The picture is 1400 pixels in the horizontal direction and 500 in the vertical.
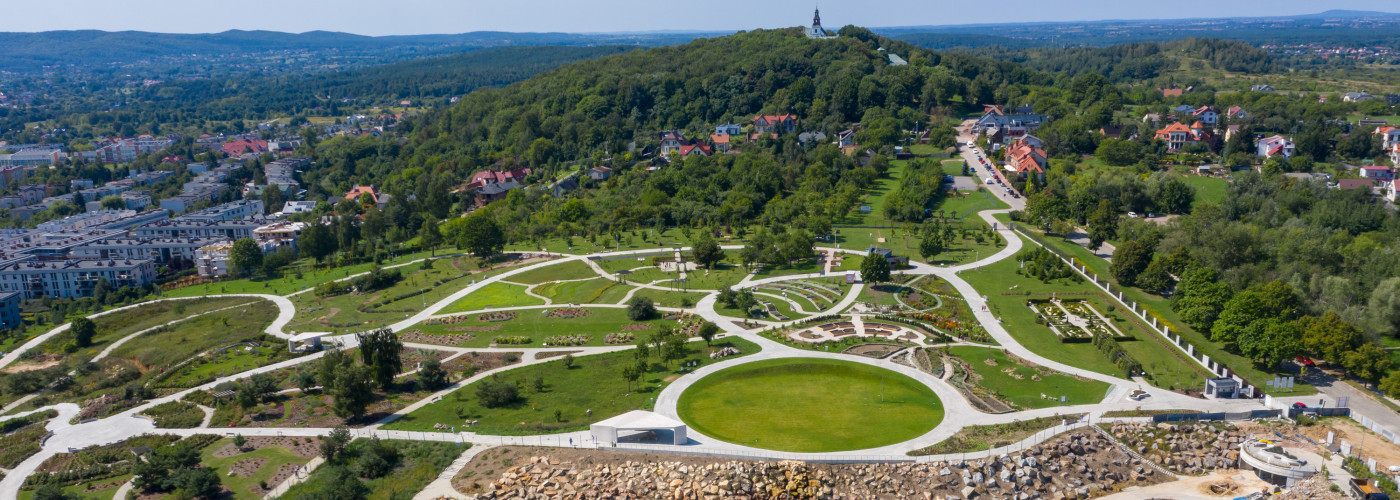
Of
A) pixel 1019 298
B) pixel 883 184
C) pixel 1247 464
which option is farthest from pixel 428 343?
pixel 883 184

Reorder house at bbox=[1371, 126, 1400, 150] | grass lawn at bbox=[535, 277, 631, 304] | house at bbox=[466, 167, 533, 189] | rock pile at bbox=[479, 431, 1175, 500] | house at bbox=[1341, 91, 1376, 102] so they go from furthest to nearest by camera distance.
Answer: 1. house at bbox=[1341, 91, 1376, 102]
2. house at bbox=[466, 167, 533, 189]
3. house at bbox=[1371, 126, 1400, 150]
4. grass lawn at bbox=[535, 277, 631, 304]
5. rock pile at bbox=[479, 431, 1175, 500]

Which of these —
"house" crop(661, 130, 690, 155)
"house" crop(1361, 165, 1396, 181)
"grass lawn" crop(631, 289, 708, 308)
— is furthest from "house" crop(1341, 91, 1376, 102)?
"grass lawn" crop(631, 289, 708, 308)

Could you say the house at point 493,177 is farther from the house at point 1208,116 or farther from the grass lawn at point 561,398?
the house at point 1208,116

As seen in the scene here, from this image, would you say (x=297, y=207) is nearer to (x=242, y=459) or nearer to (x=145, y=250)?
(x=145, y=250)

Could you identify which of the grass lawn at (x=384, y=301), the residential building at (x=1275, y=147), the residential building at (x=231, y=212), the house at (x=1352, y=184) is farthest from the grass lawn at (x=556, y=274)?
the residential building at (x=1275, y=147)

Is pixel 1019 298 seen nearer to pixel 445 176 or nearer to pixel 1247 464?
pixel 1247 464

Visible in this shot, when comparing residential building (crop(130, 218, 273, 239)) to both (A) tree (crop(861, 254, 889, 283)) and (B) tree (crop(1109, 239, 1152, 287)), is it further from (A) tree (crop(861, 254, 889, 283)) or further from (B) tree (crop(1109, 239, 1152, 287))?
(B) tree (crop(1109, 239, 1152, 287))

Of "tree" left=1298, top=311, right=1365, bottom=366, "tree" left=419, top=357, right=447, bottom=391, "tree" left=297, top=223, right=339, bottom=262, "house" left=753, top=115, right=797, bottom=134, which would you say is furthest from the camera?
"house" left=753, top=115, right=797, bottom=134

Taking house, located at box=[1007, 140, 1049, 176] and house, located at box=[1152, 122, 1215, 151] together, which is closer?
house, located at box=[1007, 140, 1049, 176]
